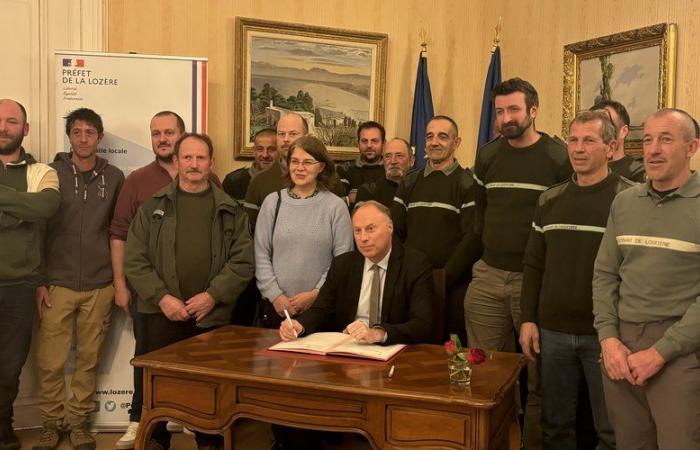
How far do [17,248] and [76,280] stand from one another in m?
0.39

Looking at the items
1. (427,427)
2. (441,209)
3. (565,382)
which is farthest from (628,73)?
(427,427)

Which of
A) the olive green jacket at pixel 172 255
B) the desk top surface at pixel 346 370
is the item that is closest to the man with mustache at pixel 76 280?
the olive green jacket at pixel 172 255

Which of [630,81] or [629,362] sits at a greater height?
[630,81]

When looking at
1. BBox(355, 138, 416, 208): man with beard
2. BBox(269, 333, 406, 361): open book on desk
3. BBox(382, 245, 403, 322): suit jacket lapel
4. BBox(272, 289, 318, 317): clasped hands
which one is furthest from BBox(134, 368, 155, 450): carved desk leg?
BBox(355, 138, 416, 208): man with beard

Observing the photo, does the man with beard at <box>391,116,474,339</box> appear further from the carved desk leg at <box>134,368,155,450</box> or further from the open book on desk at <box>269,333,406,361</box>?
the carved desk leg at <box>134,368,155,450</box>

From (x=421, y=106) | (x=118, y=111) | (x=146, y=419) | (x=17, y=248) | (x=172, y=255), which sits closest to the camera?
(x=146, y=419)

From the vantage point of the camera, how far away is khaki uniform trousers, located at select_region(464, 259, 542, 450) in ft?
11.0

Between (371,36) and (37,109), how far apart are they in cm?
266

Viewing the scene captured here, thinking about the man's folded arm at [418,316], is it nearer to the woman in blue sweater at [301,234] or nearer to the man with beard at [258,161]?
the woman in blue sweater at [301,234]

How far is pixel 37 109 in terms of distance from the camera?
436cm

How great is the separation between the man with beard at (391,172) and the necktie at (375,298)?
1.43m

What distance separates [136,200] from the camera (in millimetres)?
3816

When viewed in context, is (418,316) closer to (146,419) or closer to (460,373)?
(460,373)

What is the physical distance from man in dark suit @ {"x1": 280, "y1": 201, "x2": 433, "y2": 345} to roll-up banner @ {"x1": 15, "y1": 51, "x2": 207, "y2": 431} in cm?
165
